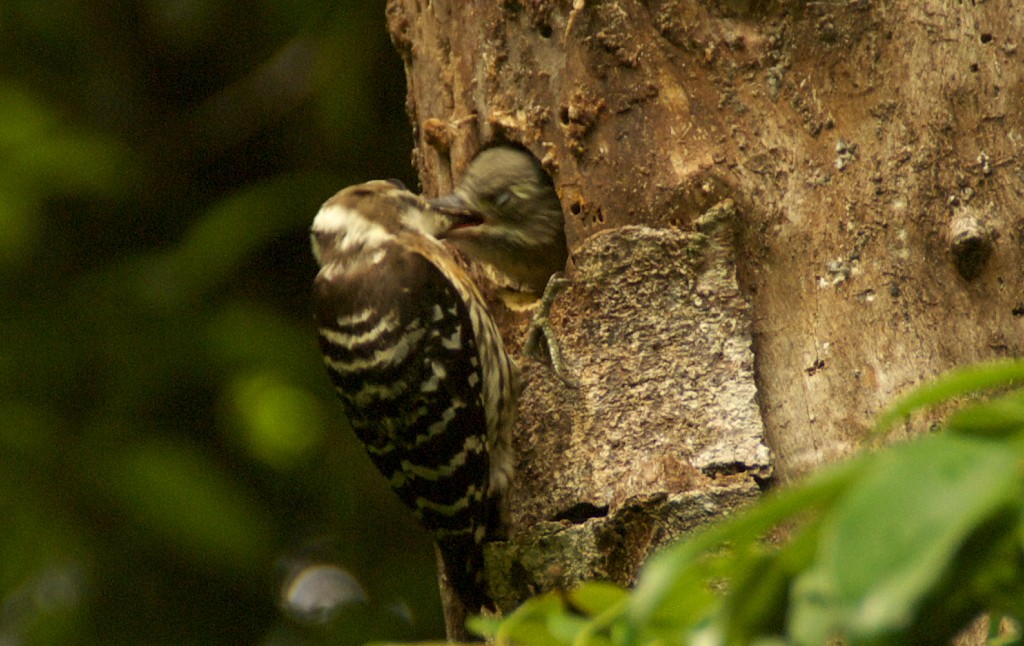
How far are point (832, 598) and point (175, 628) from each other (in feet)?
12.1

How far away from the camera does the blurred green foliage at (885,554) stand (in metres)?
0.68

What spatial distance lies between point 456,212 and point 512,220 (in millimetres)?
167

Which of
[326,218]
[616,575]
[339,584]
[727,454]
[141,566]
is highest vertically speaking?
[326,218]

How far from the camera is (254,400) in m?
3.75

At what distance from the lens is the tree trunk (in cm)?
228

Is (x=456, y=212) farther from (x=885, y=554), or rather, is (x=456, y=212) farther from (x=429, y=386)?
(x=885, y=554)

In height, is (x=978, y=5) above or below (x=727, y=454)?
above

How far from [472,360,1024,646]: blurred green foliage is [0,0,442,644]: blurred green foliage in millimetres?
2796

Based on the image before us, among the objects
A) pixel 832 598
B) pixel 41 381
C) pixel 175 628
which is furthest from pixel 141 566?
pixel 832 598

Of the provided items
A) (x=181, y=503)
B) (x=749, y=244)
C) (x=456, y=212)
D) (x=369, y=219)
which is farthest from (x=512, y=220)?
(x=181, y=503)

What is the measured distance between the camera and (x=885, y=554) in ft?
2.27

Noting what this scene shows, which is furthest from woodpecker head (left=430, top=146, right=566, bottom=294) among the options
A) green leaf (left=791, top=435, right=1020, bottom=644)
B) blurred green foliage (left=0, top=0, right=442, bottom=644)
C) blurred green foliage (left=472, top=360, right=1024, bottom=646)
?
green leaf (left=791, top=435, right=1020, bottom=644)

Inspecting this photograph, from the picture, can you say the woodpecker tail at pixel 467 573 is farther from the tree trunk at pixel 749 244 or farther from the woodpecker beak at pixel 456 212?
the woodpecker beak at pixel 456 212

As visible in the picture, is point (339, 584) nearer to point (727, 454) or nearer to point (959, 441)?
point (727, 454)
